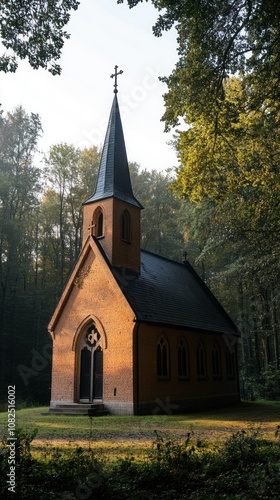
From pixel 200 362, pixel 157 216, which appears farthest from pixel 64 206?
pixel 200 362

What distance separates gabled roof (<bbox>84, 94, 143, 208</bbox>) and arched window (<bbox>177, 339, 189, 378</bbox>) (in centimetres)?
755

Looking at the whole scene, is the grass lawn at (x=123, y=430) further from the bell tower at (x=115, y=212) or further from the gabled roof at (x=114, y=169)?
the gabled roof at (x=114, y=169)

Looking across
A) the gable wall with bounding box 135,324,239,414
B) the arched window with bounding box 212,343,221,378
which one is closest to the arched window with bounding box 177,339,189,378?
the gable wall with bounding box 135,324,239,414

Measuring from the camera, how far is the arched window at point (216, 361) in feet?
76.5

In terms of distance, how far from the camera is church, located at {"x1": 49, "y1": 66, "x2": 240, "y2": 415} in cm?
1778

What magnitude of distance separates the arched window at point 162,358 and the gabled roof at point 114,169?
740 centimetres

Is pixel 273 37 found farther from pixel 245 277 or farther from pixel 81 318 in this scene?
pixel 81 318

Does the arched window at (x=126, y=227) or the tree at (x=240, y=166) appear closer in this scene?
the tree at (x=240, y=166)

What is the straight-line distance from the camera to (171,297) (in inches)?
861

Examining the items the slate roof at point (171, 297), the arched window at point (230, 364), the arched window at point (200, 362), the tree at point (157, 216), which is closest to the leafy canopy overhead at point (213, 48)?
the slate roof at point (171, 297)

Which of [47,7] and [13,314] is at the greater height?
[47,7]

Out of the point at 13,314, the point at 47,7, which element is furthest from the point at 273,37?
the point at 13,314

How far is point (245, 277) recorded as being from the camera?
2077 centimetres

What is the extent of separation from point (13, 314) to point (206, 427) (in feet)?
75.1
